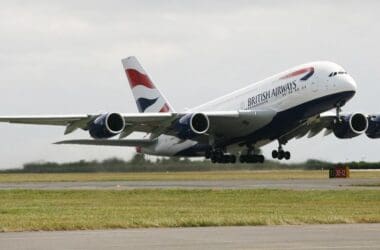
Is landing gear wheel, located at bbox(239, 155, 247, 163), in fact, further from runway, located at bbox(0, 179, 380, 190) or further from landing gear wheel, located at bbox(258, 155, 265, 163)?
runway, located at bbox(0, 179, 380, 190)

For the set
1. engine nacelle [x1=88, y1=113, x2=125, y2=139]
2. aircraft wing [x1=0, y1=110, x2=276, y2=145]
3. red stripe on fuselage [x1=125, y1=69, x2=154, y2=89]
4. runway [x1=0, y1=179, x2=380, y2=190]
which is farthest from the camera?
red stripe on fuselage [x1=125, y1=69, x2=154, y2=89]

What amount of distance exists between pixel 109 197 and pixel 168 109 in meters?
29.3

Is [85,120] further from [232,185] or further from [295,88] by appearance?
[295,88]

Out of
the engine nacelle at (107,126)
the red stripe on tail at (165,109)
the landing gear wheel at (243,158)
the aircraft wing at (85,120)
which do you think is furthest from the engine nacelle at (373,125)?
the engine nacelle at (107,126)

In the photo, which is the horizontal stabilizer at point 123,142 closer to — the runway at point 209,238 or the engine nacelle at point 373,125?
the engine nacelle at point 373,125

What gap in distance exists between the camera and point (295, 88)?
55.7 meters

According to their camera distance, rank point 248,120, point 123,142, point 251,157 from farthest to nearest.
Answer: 1. point 123,142
2. point 251,157
3. point 248,120

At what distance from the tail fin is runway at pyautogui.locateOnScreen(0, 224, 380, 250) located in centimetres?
4556

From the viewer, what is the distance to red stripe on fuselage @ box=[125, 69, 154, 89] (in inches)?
2799

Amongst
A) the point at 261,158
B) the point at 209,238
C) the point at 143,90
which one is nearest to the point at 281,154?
the point at 261,158

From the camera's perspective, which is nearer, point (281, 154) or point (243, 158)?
point (281, 154)

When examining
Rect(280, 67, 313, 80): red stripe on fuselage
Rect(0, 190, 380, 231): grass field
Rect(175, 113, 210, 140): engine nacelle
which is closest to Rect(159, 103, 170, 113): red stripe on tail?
Rect(175, 113, 210, 140): engine nacelle

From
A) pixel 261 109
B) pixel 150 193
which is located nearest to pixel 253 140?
pixel 261 109

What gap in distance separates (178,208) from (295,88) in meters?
25.0
